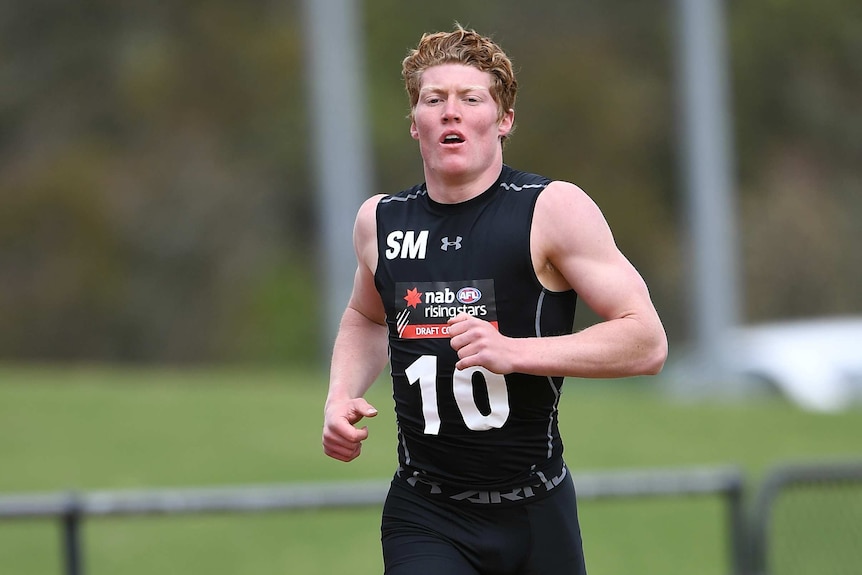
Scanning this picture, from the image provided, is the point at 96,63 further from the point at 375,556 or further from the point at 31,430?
the point at 375,556

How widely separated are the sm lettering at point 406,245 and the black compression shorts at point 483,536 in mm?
763

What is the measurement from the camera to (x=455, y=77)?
425cm

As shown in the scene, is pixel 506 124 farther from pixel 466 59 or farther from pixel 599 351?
pixel 599 351

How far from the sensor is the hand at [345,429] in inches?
166

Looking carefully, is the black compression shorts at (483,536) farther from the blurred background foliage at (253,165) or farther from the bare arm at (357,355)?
the blurred background foliage at (253,165)

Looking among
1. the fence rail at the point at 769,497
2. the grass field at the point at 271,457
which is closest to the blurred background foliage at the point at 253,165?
the grass field at the point at 271,457

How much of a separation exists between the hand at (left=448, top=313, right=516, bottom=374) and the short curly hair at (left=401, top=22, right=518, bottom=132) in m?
0.80

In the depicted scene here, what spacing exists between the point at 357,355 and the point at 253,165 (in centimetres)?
3115

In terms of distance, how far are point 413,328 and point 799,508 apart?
14.7 ft

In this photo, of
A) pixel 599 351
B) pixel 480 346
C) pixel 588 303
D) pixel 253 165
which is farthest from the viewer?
pixel 253 165

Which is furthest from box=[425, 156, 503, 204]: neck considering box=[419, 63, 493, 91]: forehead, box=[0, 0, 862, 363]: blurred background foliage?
box=[0, 0, 862, 363]: blurred background foliage

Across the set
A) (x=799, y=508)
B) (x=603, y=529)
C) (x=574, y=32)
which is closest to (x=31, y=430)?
(x=603, y=529)

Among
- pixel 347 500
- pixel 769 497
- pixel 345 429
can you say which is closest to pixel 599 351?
pixel 345 429

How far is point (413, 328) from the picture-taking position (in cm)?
429
